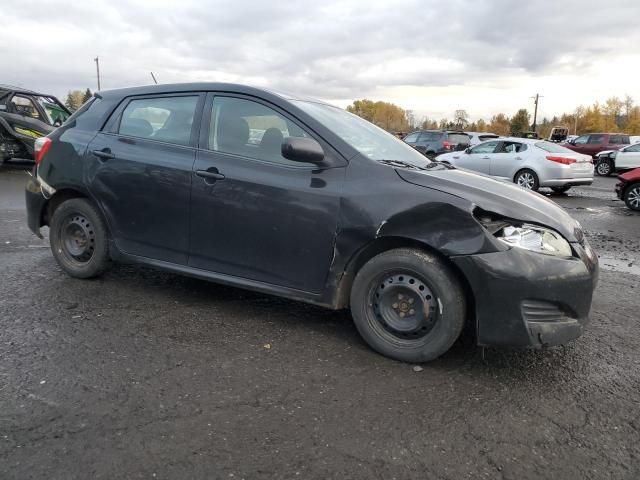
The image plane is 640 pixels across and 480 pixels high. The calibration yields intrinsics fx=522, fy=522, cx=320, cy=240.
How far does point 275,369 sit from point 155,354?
78 cm

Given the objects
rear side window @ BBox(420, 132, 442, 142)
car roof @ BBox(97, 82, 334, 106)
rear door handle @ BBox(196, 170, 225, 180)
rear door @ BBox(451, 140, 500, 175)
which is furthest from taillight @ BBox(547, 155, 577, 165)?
rear door handle @ BBox(196, 170, 225, 180)

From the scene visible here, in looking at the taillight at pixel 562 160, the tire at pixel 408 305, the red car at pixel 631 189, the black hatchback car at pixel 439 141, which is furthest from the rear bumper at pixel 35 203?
the black hatchback car at pixel 439 141

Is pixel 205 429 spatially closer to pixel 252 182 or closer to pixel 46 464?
pixel 46 464

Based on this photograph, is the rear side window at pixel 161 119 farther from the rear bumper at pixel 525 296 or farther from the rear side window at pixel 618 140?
the rear side window at pixel 618 140

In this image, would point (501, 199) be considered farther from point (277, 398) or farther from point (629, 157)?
point (629, 157)

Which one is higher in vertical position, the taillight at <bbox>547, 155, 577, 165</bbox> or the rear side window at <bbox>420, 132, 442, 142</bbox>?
the rear side window at <bbox>420, 132, 442, 142</bbox>

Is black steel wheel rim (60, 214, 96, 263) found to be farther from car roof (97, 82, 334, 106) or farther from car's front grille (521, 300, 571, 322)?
car's front grille (521, 300, 571, 322)

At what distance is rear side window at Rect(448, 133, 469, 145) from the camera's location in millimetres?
21359

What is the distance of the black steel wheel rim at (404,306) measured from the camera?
3.22m

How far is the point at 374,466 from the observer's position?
2314 millimetres

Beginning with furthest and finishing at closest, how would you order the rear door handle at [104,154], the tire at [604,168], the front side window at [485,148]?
1. the tire at [604,168]
2. the front side window at [485,148]
3. the rear door handle at [104,154]

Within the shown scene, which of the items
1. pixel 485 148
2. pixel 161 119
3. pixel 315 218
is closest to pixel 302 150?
pixel 315 218

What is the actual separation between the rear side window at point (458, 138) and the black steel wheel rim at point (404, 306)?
19038 millimetres

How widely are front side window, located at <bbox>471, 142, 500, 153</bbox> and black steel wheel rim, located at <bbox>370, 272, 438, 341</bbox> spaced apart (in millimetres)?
12542
